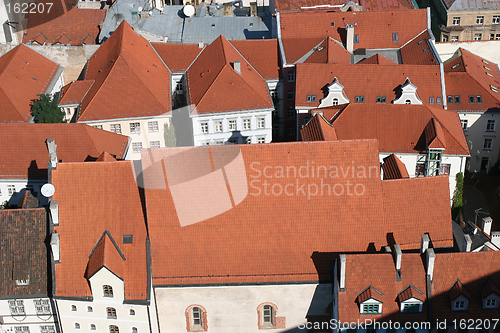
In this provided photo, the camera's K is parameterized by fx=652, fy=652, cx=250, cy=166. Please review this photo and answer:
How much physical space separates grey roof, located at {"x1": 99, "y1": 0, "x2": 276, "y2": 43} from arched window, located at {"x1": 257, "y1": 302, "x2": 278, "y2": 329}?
52954mm

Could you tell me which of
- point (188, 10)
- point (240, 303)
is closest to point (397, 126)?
point (240, 303)

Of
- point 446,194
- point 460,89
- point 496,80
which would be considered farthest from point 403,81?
point 446,194

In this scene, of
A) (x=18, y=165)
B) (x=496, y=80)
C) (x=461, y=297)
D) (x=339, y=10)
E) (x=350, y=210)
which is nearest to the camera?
(x=461, y=297)

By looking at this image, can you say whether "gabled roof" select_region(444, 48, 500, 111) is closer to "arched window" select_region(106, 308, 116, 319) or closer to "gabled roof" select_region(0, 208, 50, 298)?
"arched window" select_region(106, 308, 116, 319)

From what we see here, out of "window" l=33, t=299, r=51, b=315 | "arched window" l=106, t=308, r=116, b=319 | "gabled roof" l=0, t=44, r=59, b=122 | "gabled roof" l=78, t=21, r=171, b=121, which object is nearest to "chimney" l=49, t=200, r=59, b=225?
"window" l=33, t=299, r=51, b=315

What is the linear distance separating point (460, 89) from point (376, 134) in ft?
53.4

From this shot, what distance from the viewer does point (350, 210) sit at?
51.7 meters

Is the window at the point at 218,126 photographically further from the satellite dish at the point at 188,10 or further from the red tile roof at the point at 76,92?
the satellite dish at the point at 188,10

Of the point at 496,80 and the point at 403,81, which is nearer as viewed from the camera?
the point at 403,81

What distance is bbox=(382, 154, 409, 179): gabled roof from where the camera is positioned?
194ft

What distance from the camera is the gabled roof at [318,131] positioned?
196 feet

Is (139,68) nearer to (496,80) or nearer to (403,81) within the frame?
(403,81)

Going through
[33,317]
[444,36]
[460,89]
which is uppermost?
[444,36]

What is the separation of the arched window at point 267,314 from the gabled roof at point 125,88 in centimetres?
3116
